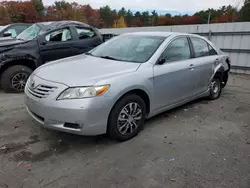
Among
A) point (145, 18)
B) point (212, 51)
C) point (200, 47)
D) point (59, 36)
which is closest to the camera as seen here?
point (200, 47)

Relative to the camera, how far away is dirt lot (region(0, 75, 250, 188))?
2.43 meters

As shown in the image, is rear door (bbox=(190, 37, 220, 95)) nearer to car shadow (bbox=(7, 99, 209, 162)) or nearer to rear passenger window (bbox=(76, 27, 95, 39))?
car shadow (bbox=(7, 99, 209, 162))

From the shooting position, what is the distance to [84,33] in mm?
6719

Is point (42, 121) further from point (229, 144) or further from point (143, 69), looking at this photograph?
point (229, 144)

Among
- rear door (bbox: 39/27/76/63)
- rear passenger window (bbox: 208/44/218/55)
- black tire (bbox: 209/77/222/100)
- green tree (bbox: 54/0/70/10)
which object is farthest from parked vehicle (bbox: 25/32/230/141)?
green tree (bbox: 54/0/70/10)

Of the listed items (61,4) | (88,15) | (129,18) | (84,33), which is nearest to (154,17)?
(129,18)

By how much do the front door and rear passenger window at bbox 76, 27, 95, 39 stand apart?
3.43 meters

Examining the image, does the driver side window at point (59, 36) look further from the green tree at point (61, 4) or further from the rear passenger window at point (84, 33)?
the green tree at point (61, 4)

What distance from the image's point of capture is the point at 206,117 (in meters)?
4.27

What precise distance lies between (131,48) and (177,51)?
845 millimetres

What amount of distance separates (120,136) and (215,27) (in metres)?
7.43

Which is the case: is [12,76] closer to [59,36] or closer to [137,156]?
[59,36]

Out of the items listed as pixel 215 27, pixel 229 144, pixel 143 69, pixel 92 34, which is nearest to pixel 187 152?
pixel 229 144

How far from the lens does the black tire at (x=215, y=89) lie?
5086 millimetres
